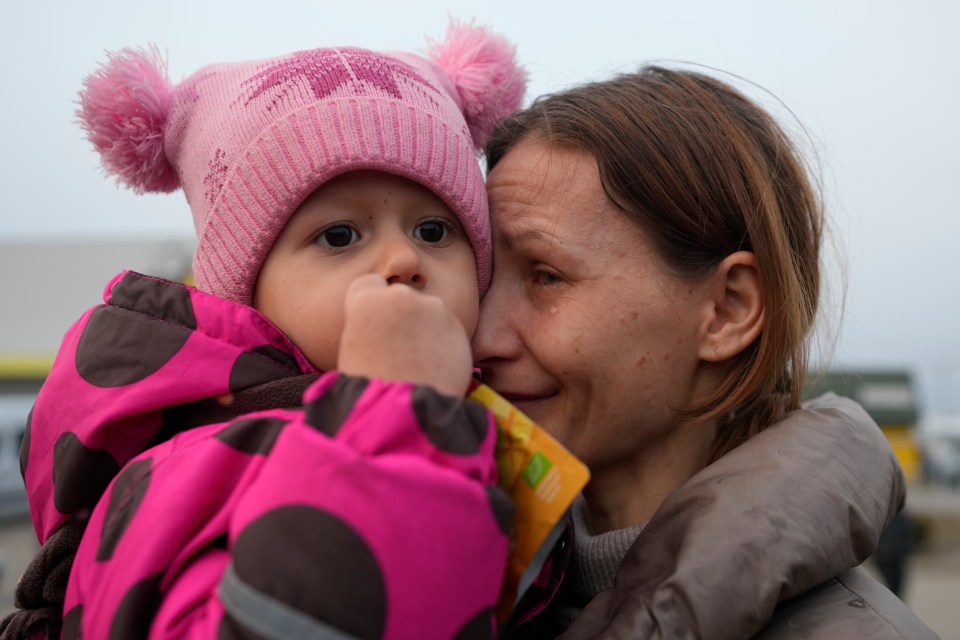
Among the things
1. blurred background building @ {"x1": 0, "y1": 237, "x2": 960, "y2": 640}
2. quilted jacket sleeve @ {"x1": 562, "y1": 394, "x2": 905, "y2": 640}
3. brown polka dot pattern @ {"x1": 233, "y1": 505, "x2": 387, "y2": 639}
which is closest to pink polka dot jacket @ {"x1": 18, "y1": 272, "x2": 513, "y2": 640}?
brown polka dot pattern @ {"x1": 233, "y1": 505, "x2": 387, "y2": 639}

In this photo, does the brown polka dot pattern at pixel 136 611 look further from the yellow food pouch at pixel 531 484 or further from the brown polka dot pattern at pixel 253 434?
the yellow food pouch at pixel 531 484

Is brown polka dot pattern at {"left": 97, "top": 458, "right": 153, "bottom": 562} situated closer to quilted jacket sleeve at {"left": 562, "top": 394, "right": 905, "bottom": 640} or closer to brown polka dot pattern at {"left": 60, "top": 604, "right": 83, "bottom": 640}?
brown polka dot pattern at {"left": 60, "top": 604, "right": 83, "bottom": 640}

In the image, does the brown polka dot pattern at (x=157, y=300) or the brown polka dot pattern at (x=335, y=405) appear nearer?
the brown polka dot pattern at (x=335, y=405)

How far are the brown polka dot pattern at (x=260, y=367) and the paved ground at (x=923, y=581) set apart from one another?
7.28 metres

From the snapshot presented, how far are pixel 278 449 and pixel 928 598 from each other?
12.0 meters

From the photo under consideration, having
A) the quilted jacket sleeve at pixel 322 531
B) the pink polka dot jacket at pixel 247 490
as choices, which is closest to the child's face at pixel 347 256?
the pink polka dot jacket at pixel 247 490

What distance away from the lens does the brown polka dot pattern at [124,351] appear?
4.80 feet

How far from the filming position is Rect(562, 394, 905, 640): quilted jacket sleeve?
55.8 inches

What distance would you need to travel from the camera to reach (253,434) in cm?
133

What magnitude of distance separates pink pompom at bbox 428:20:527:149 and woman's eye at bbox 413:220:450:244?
51 centimetres

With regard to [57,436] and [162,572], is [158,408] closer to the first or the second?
[57,436]

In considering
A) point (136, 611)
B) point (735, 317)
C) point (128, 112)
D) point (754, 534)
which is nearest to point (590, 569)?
point (754, 534)

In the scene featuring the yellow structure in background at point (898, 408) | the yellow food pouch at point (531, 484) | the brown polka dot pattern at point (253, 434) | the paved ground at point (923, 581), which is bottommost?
the yellow structure in background at point (898, 408)

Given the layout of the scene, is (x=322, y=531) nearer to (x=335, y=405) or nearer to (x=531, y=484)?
(x=335, y=405)
